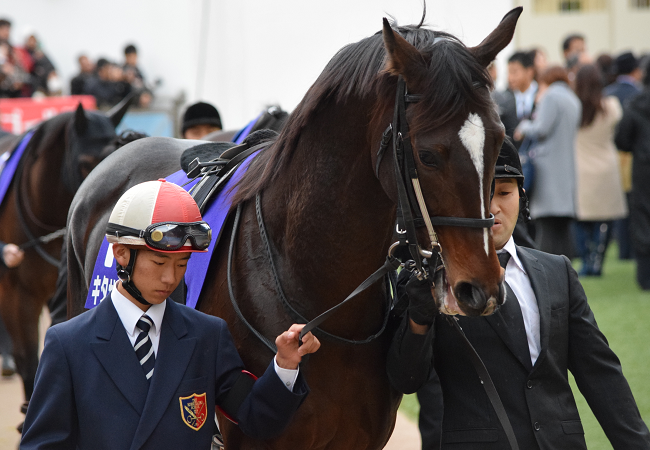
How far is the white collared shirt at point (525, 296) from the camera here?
2559mm

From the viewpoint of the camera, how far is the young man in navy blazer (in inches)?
78.6

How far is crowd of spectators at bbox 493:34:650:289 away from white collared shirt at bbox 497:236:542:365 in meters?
4.61

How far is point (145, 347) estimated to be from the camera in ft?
6.96

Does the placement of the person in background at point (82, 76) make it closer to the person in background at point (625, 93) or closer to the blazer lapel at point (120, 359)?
the person in background at point (625, 93)

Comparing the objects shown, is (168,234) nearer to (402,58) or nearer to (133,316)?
(133,316)

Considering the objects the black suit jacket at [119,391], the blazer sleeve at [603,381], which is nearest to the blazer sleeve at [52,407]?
the black suit jacket at [119,391]

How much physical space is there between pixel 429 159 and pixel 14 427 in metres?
4.22

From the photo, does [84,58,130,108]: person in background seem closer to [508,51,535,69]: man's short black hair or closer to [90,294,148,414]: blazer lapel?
[508,51,535,69]: man's short black hair

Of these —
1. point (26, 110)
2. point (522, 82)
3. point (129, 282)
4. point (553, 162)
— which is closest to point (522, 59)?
point (522, 82)

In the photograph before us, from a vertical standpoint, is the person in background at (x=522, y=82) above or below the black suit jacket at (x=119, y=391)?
above

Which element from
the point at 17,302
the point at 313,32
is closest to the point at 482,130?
the point at 17,302

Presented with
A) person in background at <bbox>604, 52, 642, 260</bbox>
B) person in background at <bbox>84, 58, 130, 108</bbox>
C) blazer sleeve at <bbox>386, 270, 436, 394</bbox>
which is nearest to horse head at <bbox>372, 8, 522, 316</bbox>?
blazer sleeve at <bbox>386, 270, 436, 394</bbox>

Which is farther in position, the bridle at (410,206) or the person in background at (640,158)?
the person in background at (640,158)

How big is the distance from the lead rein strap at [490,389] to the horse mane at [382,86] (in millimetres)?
656
